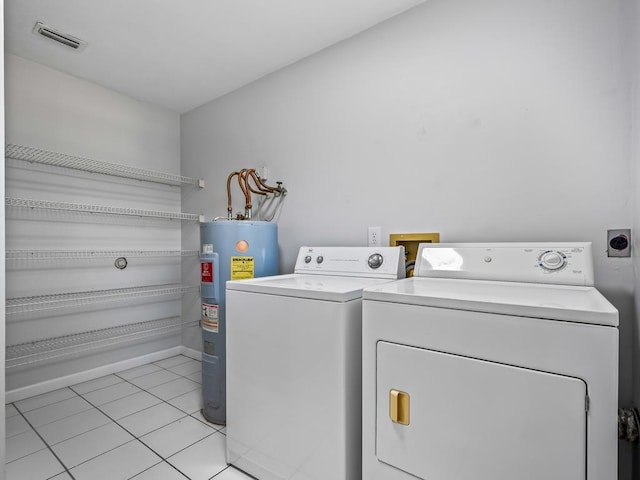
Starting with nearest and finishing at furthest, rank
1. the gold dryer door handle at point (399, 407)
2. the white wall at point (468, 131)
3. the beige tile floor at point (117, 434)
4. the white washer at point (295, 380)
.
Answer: the gold dryer door handle at point (399, 407), the white washer at point (295, 380), the white wall at point (468, 131), the beige tile floor at point (117, 434)

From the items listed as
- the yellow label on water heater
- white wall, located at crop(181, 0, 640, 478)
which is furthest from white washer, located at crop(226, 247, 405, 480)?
white wall, located at crop(181, 0, 640, 478)

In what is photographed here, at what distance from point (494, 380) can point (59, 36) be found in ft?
9.25

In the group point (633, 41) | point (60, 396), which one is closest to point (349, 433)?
point (633, 41)

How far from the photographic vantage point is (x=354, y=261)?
69.3 inches

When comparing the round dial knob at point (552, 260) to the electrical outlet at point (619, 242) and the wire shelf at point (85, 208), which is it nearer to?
the electrical outlet at point (619, 242)

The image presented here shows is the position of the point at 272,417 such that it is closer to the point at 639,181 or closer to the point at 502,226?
the point at 502,226

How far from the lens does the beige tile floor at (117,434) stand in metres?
1.51

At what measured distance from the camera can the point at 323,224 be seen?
82.8 inches

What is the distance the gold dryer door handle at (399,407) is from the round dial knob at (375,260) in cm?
72

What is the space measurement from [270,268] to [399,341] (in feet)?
3.82

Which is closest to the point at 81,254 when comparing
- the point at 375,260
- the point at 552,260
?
the point at 375,260

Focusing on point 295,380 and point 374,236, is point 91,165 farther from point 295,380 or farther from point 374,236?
point 295,380

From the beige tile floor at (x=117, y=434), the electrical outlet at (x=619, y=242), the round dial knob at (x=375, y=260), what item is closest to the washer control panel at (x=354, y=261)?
the round dial knob at (x=375, y=260)

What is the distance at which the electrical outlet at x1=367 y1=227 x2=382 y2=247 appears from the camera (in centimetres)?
185
